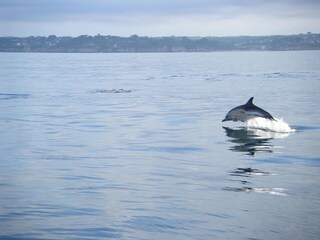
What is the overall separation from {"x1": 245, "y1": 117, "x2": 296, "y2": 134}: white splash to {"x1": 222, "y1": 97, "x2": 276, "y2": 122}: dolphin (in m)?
0.37

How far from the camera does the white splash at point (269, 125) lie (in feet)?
83.7

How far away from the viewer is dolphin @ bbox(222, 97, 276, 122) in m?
25.9

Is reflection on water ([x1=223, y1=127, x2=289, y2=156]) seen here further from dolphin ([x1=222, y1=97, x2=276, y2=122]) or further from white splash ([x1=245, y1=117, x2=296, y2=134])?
dolphin ([x1=222, y1=97, x2=276, y2=122])

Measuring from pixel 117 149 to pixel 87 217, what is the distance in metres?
8.82

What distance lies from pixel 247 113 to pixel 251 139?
11.5 ft

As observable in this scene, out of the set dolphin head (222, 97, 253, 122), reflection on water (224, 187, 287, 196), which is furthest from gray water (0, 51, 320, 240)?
dolphin head (222, 97, 253, 122)

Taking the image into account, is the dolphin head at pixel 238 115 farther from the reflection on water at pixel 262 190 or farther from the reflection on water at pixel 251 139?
the reflection on water at pixel 262 190

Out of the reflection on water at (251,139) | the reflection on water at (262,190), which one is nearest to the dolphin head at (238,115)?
the reflection on water at (251,139)

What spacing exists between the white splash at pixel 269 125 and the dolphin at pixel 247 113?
0.37 metres

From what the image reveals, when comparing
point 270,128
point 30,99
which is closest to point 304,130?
point 270,128

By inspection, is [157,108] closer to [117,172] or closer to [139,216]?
[117,172]

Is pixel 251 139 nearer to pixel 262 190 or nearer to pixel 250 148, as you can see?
pixel 250 148

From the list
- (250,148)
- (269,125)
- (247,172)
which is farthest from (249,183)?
(269,125)

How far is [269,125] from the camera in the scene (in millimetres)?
26234
